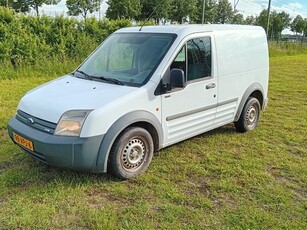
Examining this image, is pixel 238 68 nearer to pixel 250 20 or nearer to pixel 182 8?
pixel 182 8

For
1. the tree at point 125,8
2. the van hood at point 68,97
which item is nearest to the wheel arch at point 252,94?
the van hood at point 68,97

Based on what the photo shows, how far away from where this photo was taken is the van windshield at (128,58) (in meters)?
3.96

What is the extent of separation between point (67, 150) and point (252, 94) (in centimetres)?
365

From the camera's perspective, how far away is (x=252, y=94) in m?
5.60

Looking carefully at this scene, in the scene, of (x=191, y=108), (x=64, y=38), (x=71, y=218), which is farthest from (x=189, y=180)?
(x=64, y=38)

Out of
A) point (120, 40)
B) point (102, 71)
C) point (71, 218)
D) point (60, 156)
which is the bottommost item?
point (71, 218)

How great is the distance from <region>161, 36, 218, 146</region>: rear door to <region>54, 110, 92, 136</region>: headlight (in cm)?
109

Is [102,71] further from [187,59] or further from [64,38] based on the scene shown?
[64,38]

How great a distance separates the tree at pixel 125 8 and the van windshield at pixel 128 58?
3699 cm

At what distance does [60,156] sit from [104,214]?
763mm

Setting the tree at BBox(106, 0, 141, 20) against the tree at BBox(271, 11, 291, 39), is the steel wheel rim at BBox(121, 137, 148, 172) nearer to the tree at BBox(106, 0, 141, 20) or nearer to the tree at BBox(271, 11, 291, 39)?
the tree at BBox(106, 0, 141, 20)

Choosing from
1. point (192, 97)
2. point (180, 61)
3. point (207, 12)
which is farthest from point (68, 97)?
point (207, 12)

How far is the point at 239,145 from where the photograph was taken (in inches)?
193

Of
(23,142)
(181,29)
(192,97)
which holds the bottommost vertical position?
(23,142)
